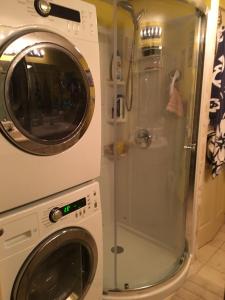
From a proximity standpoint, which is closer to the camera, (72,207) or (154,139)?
(72,207)

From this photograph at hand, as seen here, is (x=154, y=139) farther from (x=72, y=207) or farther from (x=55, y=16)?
(x=55, y=16)

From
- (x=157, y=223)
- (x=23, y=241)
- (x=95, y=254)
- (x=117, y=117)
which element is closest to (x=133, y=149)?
(x=117, y=117)

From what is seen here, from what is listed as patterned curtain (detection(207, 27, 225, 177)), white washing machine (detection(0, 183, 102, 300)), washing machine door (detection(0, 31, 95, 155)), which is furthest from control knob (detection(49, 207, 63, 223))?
patterned curtain (detection(207, 27, 225, 177))

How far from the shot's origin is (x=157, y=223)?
6.70 ft

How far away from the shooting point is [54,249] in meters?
0.96

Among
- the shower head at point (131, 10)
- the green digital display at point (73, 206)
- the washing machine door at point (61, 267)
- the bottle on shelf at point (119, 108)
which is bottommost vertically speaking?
the washing machine door at point (61, 267)

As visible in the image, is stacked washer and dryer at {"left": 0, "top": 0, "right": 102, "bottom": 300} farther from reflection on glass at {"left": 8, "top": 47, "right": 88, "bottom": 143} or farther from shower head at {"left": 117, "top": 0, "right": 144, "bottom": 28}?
shower head at {"left": 117, "top": 0, "right": 144, "bottom": 28}

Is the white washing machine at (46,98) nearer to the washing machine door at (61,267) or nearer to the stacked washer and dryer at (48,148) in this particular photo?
the stacked washer and dryer at (48,148)

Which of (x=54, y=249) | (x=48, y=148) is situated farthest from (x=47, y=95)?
(x=54, y=249)

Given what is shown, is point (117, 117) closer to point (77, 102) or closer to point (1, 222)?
point (77, 102)

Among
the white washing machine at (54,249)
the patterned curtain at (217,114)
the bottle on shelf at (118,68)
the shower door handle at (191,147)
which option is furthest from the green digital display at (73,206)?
the patterned curtain at (217,114)

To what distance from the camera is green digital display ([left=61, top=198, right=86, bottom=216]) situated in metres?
0.98

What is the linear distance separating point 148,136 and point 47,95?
1.24 m

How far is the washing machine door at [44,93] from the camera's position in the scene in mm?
746
